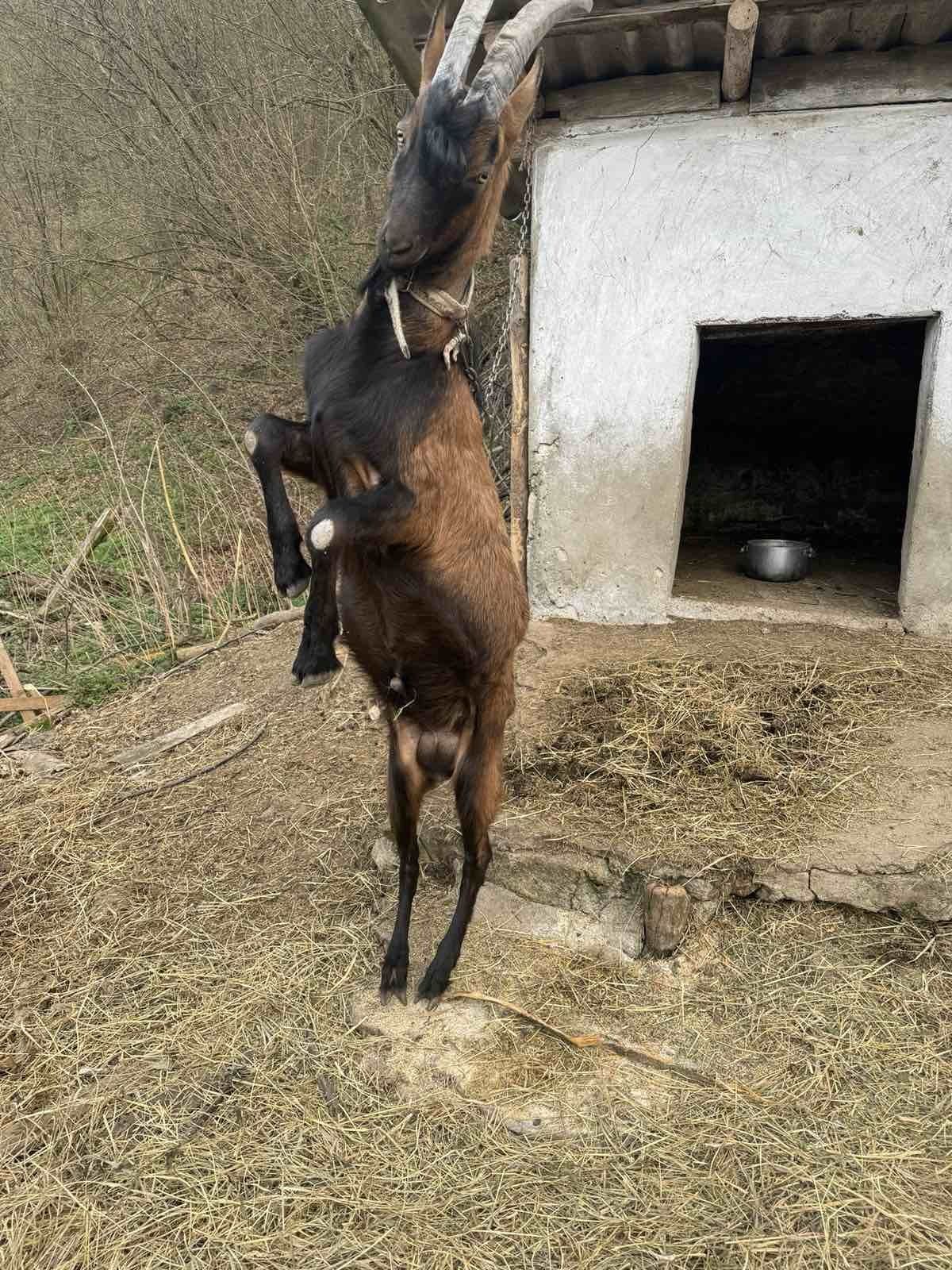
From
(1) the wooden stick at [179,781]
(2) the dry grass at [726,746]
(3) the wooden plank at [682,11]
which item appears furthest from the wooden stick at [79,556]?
(3) the wooden plank at [682,11]

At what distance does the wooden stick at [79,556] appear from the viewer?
602 cm

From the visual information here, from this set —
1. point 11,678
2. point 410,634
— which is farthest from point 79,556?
point 410,634

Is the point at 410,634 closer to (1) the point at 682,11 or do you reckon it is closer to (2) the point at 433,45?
(2) the point at 433,45

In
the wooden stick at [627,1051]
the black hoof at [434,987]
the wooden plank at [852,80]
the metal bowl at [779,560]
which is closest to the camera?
the wooden stick at [627,1051]

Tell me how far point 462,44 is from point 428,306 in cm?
56

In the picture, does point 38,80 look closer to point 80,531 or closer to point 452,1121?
point 80,531

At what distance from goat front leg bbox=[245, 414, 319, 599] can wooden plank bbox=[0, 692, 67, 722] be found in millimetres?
3909

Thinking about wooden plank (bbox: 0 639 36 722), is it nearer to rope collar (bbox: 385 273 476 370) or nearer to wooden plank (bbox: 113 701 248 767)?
wooden plank (bbox: 113 701 248 767)

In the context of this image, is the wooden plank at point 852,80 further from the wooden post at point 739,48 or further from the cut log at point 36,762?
the cut log at point 36,762

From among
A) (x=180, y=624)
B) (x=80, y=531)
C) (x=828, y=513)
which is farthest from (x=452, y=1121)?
(x=828, y=513)

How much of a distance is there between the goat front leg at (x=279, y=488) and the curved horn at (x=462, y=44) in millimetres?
843

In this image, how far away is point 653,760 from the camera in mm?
3598

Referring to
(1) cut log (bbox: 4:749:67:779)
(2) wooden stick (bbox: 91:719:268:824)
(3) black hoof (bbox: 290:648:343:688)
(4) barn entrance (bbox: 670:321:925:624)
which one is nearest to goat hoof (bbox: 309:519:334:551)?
(3) black hoof (bbox: 290:648:343:688)

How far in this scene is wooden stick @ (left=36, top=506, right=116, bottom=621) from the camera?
602 cm
